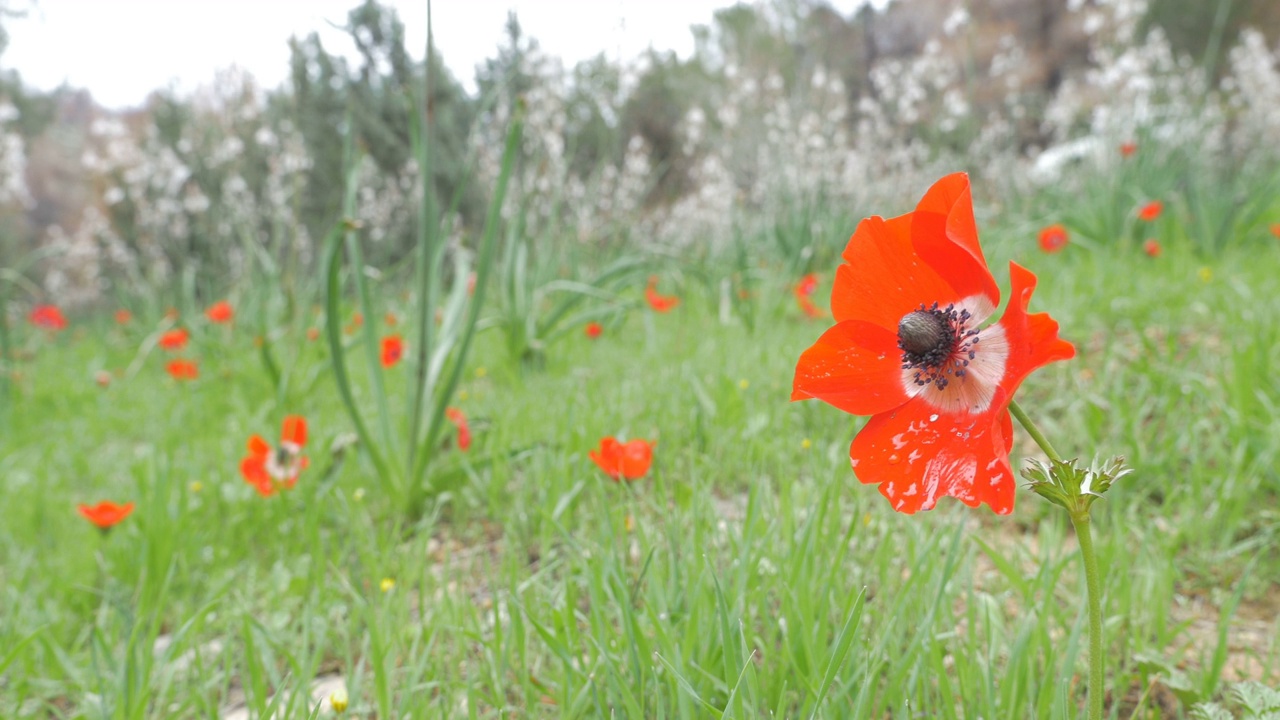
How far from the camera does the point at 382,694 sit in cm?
99

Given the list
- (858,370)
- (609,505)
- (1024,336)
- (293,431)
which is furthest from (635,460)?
(293,431)

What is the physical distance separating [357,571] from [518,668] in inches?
20.4

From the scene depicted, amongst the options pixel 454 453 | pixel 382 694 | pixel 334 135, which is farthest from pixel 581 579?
pixel 334 135

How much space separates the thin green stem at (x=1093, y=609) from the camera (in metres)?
0.53

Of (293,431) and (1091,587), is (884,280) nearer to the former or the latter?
(1091,587)

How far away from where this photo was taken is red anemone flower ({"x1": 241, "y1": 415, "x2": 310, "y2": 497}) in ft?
5.44

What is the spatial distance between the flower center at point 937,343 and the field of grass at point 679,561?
25 cm

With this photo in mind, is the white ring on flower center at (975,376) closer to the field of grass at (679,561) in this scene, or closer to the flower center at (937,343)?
the flower center at (937,343)

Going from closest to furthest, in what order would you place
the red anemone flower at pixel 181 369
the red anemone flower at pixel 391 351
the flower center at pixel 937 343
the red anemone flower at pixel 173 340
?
the flower center at pixel 937 343, the red anemone flower at pixel 391 351, the red anemone flower at pixel 181 369, the red anemone flower at pixel 173 340

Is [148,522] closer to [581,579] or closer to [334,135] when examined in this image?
[581,579]

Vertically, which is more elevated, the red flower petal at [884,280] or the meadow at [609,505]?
the red flower petal at [884,280]

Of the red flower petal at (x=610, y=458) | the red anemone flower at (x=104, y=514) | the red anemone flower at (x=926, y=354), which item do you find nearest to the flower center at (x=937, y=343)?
the red anemone flower at (x=926, y=354)

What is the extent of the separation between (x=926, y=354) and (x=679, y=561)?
1.79 ft

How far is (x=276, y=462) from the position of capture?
1726 millimetres
